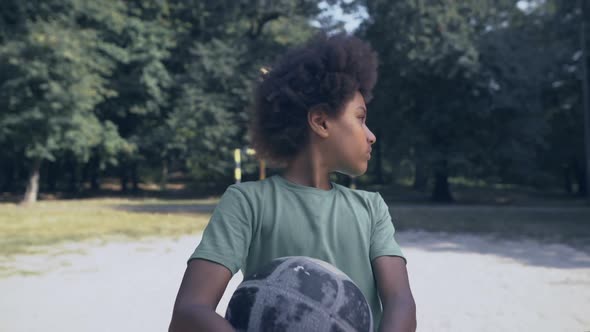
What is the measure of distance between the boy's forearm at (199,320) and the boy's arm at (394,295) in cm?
52

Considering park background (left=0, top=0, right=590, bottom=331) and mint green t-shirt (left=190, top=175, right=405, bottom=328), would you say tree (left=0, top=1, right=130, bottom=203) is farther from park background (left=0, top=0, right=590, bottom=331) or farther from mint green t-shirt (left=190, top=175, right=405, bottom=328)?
mint green t-shirt (left=190, top=175, right=405, bottom=328)

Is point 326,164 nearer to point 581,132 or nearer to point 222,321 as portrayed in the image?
point 222,321

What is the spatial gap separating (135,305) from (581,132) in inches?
1128

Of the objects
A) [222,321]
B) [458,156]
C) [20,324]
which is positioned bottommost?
[20,324]

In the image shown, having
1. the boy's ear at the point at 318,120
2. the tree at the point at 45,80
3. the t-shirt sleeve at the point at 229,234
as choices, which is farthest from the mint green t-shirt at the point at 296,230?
the tree at the point at 45,80

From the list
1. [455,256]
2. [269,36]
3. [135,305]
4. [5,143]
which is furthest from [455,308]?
[269,36]

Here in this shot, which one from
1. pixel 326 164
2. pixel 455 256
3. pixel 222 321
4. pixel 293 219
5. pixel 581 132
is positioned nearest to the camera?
pixel 222 321

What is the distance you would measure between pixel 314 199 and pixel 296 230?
12 centimetres

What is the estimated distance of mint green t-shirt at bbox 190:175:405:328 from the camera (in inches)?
71.2

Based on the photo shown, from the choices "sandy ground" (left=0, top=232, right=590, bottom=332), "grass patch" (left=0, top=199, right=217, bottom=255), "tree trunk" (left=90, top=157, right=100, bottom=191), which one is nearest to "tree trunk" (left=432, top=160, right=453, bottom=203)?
"grass patch" (left=0, top=199, right=217, bottom=255)

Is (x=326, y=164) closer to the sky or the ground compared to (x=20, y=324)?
closer to the sky

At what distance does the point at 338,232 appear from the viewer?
1.93m

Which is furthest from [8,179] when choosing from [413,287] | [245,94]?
[413,287]

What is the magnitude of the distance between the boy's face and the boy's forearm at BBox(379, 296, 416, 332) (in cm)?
46
